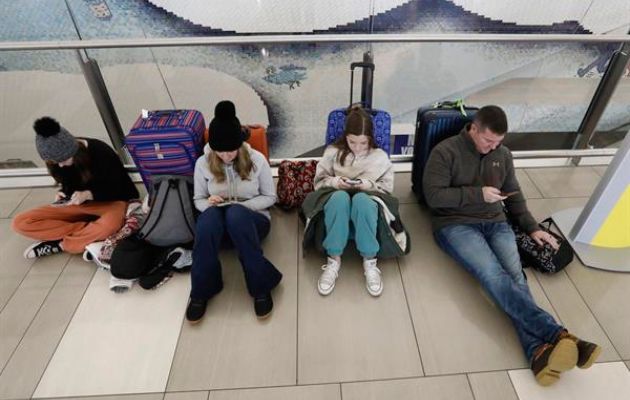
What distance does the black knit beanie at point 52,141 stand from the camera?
2037mm

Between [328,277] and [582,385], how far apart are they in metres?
1.36

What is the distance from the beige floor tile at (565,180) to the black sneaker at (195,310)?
2724mm

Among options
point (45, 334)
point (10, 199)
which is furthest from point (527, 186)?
point (10, 199)

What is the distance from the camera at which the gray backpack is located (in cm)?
227

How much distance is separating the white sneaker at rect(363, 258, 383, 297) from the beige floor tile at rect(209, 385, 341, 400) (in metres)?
0.59

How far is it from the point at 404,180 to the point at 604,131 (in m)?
1.80

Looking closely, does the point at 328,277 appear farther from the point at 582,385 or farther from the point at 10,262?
the point at 10,262

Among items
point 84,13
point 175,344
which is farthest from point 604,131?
point 84,13

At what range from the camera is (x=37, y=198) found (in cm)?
299

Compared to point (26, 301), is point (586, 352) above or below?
above

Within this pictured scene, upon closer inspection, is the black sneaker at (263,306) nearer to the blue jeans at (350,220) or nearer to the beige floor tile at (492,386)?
the blue jeans at (350,220)

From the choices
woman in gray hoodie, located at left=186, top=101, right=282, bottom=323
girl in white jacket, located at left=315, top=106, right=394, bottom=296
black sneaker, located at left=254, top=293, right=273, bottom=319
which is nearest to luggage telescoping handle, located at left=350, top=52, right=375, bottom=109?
girl in white jacket, located at left=315, top=106, right=394, bottom=296

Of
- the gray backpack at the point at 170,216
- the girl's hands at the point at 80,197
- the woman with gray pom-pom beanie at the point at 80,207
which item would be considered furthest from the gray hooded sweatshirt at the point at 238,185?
the girl's hands at the point at 80,197

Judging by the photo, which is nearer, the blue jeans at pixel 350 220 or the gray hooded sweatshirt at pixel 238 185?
the blue jeans at pixel 350 220
